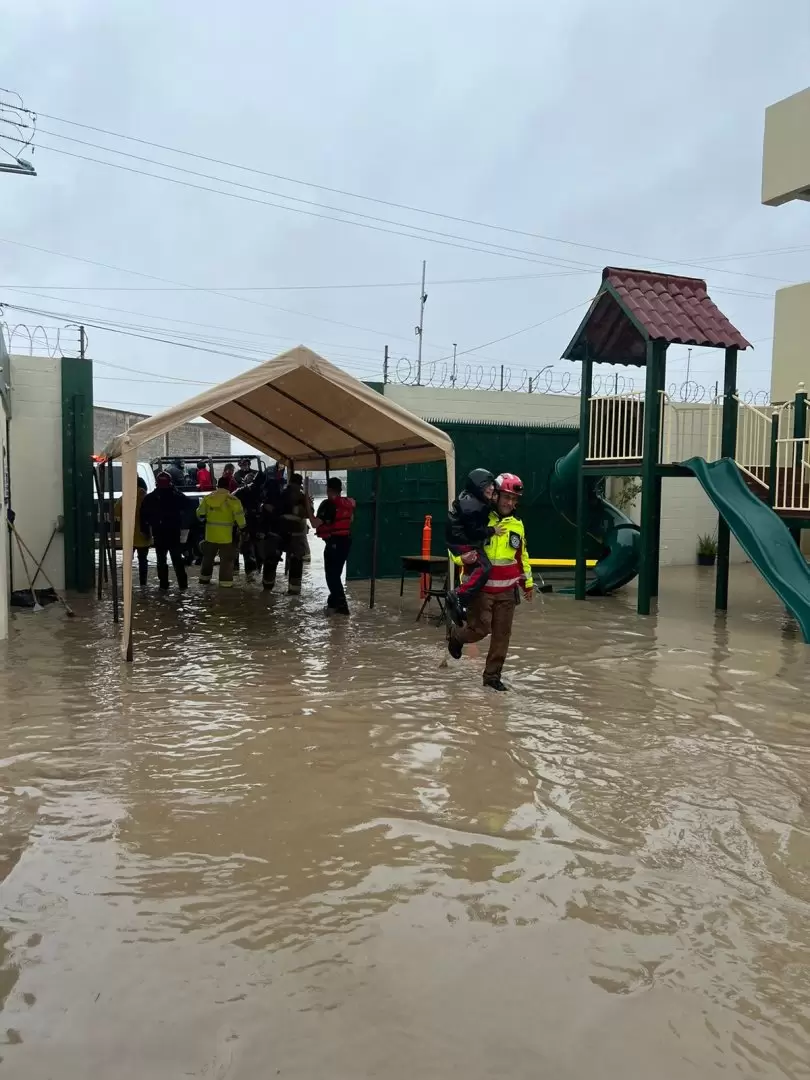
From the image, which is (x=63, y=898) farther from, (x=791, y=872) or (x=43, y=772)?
(x=791, y=872)

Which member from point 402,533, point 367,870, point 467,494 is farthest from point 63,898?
point 402,533

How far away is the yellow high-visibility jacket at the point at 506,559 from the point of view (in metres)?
6.96

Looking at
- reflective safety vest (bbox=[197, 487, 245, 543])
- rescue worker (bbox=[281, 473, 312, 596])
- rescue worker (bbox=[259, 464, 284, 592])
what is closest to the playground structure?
rescue worker (bbox=[281, 473, 312, 596])

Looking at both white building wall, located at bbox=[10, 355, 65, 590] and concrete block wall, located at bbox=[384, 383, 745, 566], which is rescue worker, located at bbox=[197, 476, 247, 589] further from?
concrete block wall, located at bbox=[384, 383, 745, 566]

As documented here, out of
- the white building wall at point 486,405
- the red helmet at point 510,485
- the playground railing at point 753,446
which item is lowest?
the red helmet at point 510,485

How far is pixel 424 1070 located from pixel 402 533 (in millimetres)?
11918

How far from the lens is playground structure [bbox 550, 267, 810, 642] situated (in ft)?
32.7

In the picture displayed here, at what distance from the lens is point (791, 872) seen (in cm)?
387

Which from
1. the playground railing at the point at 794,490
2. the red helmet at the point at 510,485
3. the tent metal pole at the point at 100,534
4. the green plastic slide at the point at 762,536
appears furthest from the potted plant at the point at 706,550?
the red helmet at the point at 510,485

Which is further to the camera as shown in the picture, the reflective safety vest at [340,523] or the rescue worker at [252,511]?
the rescue worker at [252,511]

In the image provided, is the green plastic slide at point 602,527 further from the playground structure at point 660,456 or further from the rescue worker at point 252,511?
the rescue worker at point 252,511

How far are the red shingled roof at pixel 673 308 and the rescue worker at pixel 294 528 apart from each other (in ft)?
17.4

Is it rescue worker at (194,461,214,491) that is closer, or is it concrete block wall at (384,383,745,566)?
concrete block wall at (384,383,745,566)

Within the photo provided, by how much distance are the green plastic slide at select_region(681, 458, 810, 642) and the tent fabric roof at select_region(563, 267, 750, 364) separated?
170 centimetres
